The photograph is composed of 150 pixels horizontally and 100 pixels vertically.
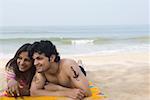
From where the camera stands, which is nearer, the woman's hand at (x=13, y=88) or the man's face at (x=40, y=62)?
the man's face at (x=40, y=62)

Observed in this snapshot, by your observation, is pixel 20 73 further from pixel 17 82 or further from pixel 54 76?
pixel 54 76

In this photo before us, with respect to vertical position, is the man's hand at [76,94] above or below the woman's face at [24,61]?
below

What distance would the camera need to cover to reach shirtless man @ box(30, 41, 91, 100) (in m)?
2.98

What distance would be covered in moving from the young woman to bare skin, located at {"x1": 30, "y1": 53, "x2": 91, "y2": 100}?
0.44ft

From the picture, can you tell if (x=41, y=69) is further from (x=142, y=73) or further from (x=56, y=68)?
(x=142, y=73)

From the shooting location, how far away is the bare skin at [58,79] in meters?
2.98

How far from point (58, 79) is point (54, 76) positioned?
0.16 feet

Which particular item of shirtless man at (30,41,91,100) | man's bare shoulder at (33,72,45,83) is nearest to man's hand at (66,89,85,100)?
shirtless man at (30,41,91,100)

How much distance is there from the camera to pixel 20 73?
340cm

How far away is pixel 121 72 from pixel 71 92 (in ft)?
11.6

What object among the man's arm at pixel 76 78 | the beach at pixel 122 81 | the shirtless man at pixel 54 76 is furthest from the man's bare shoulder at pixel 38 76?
the beach at pixel 122 81

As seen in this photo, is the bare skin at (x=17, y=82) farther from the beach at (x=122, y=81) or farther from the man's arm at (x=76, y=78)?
the beach at (x=122, y=81)

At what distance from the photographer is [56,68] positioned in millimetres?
3098

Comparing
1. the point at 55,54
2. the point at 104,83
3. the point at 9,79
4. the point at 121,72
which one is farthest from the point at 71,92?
the point at 121,72
